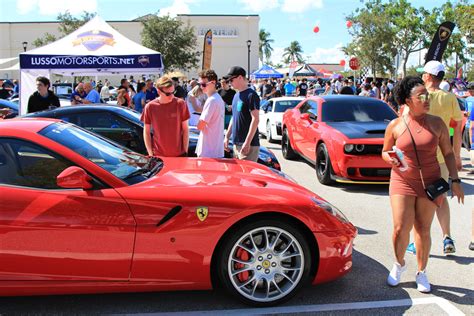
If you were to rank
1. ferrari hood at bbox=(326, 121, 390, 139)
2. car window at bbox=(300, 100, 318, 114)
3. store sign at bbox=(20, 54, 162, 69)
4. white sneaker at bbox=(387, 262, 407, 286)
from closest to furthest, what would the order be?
1. white sneaker at bbox=(387, 262, 407, 286)
2. ferrari hood at bbox=(326, 121, 390, 139)
3. car window at bbox=(300, 100, 318, 114)
4. store sign at bbox=(20, 54, 162, 69)

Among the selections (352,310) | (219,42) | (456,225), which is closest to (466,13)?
(456,225)

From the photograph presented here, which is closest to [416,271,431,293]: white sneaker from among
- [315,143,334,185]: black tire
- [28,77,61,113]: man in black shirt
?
[315,143,334,185]: black tire

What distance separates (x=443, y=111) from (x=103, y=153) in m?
3.51

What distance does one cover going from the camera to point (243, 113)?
17.7 ft

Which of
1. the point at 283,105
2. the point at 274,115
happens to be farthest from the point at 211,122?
the point at 283,105

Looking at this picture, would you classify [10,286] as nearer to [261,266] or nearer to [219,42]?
[261,266]

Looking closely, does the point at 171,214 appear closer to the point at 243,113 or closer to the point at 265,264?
the point at 265,264

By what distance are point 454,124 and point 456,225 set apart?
4.13 feet

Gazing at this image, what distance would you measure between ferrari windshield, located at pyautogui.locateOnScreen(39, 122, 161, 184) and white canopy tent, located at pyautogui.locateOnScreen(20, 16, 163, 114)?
787cm

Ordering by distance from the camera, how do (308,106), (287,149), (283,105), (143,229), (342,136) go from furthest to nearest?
(283,105)
(287,149)
(308,106)
(342,136)
(143,229)

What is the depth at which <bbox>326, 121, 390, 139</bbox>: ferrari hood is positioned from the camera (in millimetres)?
6982

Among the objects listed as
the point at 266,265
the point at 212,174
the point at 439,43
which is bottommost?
the point at 266,265

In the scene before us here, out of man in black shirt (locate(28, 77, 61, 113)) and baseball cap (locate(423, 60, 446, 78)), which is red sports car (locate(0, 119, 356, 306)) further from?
man in black shirt (locate(28, 77, 61, 113))

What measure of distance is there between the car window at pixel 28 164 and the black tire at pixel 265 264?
4.23 ft
